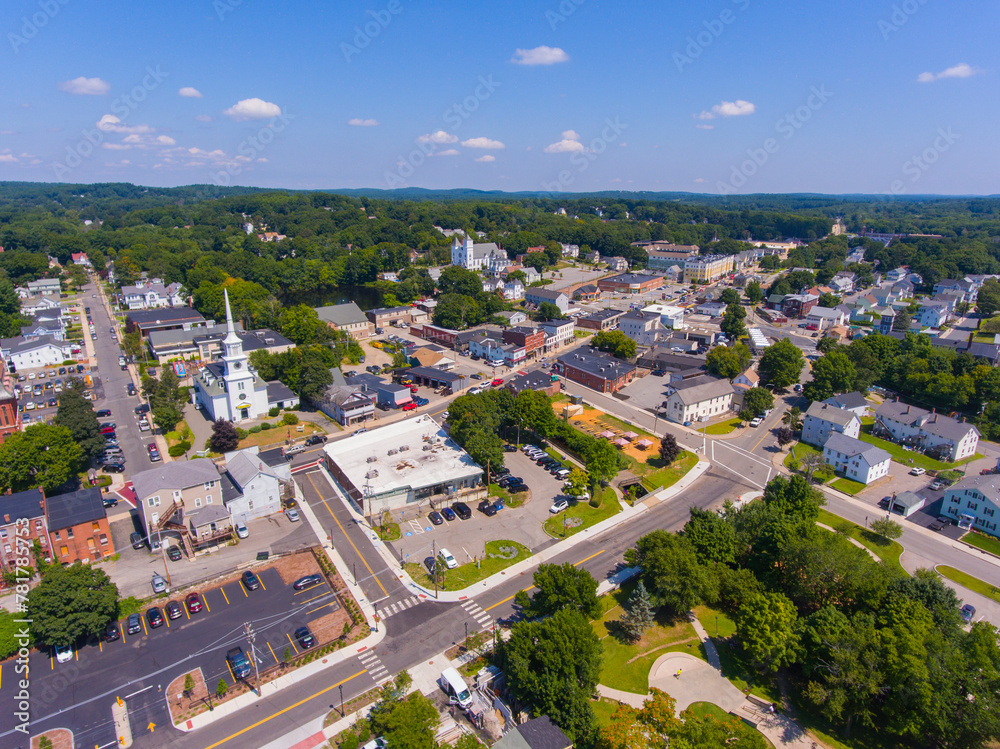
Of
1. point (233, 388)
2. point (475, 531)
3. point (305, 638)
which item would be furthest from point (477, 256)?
point (305, 638)

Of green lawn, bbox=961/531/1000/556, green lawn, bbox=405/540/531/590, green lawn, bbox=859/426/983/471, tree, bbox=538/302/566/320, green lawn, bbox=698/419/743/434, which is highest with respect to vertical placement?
tree, bbox=538/302/566/320

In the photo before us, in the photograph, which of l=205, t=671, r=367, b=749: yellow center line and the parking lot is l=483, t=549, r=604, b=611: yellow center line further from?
l=205, t=671, r=367, b=749: yellow center line

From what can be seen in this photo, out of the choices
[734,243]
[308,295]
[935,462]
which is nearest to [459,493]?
[935,462]

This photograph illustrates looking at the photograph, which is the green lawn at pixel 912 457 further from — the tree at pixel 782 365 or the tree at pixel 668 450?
the tree at pixel 668 450

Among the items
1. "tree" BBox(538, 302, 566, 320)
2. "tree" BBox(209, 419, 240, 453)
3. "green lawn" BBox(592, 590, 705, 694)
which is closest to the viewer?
"green lawn" BBox(592, 590, 705, 694)

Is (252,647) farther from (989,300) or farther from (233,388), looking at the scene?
(989,300)

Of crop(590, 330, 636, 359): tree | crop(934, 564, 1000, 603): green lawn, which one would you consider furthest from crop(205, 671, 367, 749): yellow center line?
crop(590, 330, 636, 359): tree

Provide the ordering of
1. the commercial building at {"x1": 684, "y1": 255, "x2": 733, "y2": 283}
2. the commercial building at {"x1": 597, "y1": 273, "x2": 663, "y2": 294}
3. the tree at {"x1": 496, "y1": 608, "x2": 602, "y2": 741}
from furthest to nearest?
the commercial building at {"x1": 684, "y1": 255, "x2": 733, "y2": 283} → the commercial building at {"x1": 597, "y1": 273, "x2": 663, "y2": 294} → the tree at {"x1": 496, "y1": 608, "x2": 602, "y2": 741}
